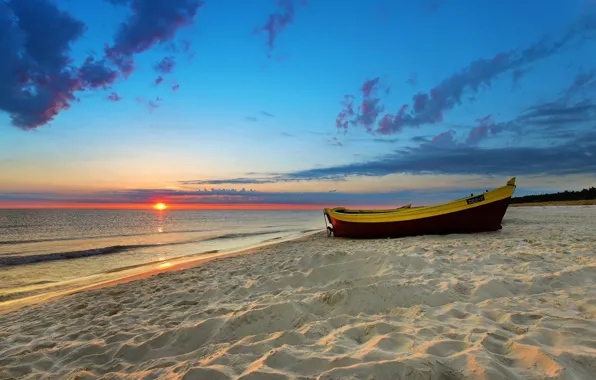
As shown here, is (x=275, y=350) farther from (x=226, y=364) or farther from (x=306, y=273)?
(x=306, y=273)

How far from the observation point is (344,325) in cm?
→ 357

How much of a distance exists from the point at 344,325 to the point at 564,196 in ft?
210

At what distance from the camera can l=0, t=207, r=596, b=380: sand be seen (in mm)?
2518

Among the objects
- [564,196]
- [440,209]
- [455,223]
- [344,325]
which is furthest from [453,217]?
[564,196]

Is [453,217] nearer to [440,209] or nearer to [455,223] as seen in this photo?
[455,223]

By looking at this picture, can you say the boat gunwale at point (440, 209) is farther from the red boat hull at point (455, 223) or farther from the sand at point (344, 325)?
the sand at point (344, 325)

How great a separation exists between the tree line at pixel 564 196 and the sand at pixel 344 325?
5248cm

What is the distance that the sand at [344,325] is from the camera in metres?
2.52

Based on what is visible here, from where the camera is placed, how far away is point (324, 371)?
8.25 ft

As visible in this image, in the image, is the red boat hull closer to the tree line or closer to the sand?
the sand

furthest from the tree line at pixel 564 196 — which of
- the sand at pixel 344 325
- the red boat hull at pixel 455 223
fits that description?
the sand at pixel 344 325

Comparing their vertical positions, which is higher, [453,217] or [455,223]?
[453,217]

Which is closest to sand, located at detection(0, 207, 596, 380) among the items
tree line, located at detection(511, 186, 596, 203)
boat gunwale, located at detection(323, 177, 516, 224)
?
boat gunwale, located at detection(323, 177, 516, 224)

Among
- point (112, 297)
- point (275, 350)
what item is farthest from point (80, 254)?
point (275, 350)
